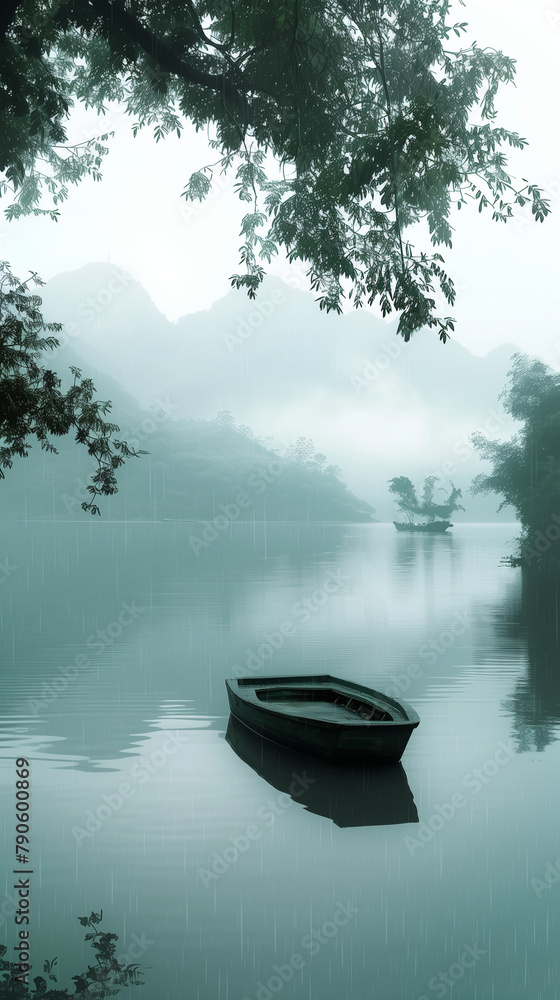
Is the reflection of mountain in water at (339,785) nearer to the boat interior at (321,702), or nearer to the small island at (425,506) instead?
the boat interior at (321,702)

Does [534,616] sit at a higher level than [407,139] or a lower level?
lower

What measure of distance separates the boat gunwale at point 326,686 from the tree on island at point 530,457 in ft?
152

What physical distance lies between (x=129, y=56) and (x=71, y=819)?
9.34m

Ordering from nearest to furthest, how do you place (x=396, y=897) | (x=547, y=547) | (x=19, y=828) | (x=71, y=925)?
1. (x=71, y=925)
2. (x=396, y=897)
3. (x=19, y=828)
4. (x=547, y=547)

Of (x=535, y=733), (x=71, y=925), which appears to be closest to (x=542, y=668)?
(x=535, y=733)

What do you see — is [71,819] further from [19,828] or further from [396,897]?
[396,897]

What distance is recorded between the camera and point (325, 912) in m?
8.25

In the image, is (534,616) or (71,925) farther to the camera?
(534,616)

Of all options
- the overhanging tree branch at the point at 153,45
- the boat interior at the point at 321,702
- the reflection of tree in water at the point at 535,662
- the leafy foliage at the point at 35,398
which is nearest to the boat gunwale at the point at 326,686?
the boat interior at the point at 321,702

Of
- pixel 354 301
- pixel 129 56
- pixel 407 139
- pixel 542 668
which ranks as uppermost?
pixel 129 56

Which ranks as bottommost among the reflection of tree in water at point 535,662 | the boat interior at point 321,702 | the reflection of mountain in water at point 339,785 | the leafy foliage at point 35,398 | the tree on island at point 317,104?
the reflection of tree in water at point 535,662

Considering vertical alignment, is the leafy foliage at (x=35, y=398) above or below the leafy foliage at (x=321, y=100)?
below

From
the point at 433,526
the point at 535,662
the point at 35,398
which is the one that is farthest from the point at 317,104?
the point at 433,526

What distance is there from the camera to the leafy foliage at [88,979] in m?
6.66
